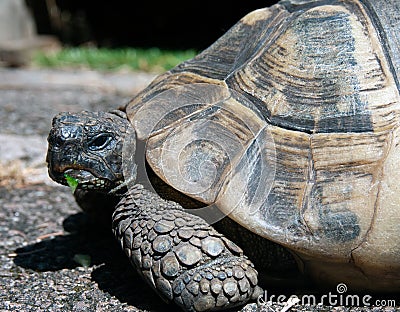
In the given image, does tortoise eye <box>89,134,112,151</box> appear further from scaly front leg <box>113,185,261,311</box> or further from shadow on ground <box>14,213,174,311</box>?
shadow on ground <box>14,213,174,311</box>

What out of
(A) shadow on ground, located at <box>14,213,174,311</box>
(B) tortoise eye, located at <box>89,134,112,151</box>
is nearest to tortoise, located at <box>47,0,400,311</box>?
(B) tortoise eye, located at <box>89,134,112,151</box>

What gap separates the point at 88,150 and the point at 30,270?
631 mm

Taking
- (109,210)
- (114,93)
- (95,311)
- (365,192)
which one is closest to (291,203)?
(365,192)

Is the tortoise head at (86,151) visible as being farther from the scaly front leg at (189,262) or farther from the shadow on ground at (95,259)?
the shadow on ground at (95,259)

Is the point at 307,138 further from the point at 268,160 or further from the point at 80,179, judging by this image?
the point at 80,179

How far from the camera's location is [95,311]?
7.66 feet

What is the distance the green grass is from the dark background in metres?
1.73

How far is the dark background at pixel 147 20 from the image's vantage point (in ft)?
35.2

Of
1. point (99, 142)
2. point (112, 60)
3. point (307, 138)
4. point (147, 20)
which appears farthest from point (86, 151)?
point (147, 20)

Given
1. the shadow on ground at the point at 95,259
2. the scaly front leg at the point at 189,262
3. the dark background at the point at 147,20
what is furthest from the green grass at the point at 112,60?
the scaly front leg at the point at 189,262

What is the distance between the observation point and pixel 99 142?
2.50 metres

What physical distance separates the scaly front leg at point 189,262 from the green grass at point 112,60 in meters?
5.62

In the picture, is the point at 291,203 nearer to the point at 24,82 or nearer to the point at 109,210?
the point at 109,210

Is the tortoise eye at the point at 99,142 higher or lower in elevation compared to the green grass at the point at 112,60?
higher
